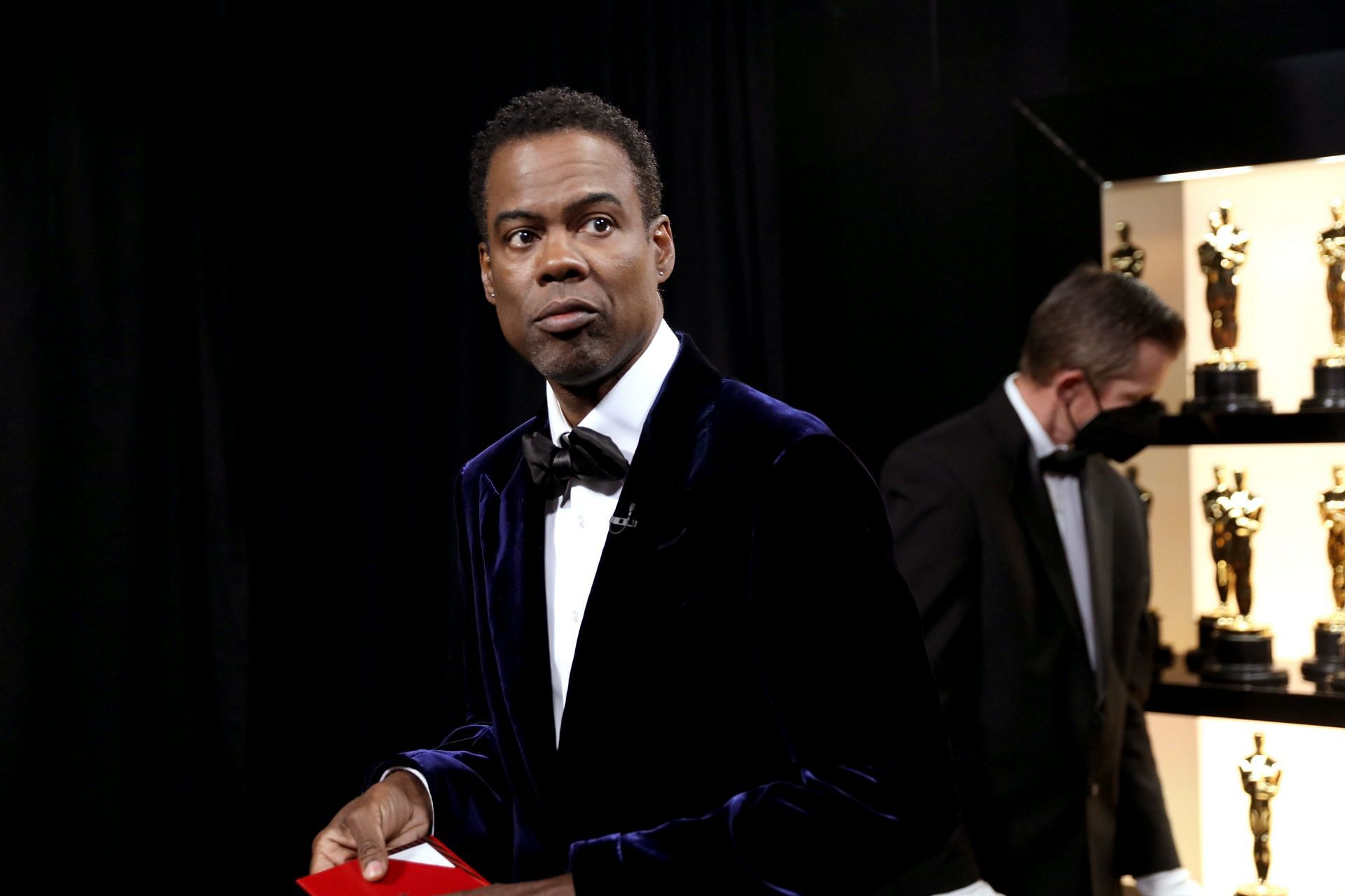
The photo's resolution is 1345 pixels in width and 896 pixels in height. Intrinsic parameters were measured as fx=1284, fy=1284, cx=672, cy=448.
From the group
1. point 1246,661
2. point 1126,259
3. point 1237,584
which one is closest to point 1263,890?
point 1246,661

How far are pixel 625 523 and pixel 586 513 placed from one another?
0.11 metres

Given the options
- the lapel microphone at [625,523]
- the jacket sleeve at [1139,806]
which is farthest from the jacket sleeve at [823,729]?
the jacket sleeve at [1139,806]

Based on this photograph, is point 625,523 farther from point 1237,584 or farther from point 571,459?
point 1237,584

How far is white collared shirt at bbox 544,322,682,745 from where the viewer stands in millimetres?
1246

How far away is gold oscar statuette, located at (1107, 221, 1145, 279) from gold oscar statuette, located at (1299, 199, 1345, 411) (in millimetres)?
343

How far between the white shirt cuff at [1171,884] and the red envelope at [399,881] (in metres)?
1.87

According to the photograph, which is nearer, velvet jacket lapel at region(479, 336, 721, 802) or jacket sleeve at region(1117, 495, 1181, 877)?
velvet jacket lapel at region(479, 336, 721, 802)

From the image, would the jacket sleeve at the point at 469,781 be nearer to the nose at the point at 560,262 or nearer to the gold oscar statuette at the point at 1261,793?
the nose at the point at 560,262

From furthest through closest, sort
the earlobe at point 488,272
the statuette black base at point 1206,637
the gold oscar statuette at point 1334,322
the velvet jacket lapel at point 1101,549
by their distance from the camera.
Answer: the statuette black base at point 1206,637, the gold oscar statuette at point 1334,322, the velvet jacket lapel at point 1101,549, the earlobe at point 488,272

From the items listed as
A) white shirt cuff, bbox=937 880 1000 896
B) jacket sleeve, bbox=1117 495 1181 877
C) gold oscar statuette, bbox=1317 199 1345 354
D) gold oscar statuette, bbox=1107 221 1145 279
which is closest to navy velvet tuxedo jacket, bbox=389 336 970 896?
white shirt cuff, bbox=937 880 1000 896

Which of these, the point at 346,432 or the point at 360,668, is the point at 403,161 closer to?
the point at 346,432

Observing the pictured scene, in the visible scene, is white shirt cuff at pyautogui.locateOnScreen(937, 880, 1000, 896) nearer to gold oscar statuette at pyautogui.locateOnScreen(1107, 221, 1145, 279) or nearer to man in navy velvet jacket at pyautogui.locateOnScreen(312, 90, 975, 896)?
man in navy velvet jacket at pyautogui.locateOnScreen(312, 90, 975, 896)

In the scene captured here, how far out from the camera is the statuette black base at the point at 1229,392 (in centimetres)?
265

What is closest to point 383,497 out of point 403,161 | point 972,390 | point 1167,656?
point 403,161
